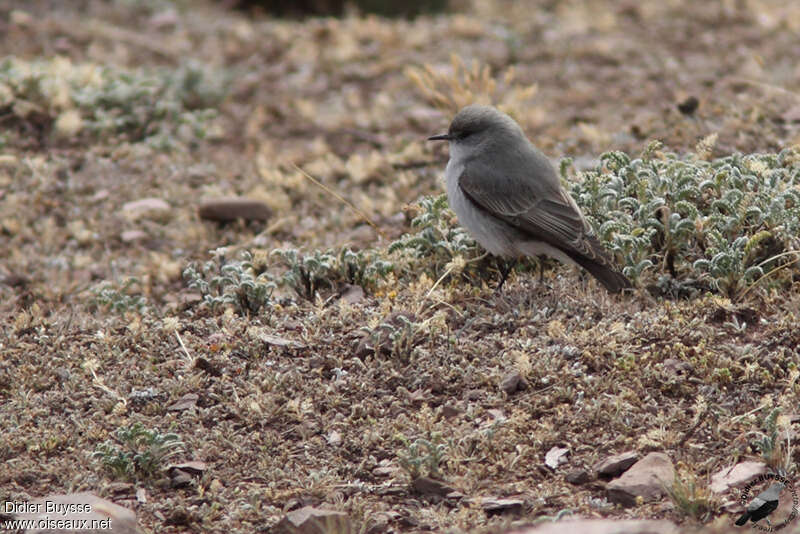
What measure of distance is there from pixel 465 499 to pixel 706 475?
0.97m

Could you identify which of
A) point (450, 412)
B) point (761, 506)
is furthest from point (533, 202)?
point (761, 506)

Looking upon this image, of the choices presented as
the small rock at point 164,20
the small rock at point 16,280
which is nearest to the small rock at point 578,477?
the small rock at point 16,280

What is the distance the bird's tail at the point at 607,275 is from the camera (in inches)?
210

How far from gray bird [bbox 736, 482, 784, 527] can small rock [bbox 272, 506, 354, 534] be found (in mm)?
1485

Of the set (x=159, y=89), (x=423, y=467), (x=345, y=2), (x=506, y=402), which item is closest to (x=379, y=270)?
(x=506, y=402)

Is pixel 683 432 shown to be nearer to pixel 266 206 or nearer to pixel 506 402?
pixel 506 402

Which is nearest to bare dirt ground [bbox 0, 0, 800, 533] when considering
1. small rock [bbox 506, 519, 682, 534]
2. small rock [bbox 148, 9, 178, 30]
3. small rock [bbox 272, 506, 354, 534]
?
small rock [bbox 272, 506, 354, 534]

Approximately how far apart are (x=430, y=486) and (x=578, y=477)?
603 millimetres

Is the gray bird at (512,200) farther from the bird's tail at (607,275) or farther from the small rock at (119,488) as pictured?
the small rock at (119,488)

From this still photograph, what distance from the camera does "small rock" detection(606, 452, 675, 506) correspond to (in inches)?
158

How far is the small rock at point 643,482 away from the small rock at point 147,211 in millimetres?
4579

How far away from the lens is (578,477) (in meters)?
4.20

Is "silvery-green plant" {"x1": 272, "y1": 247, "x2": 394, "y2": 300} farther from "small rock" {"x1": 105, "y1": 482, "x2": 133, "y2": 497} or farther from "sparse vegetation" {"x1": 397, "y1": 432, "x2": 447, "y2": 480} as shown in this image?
"small rock" {"x1": 105, "y1": 482, "x2": 133, "y2": 497}

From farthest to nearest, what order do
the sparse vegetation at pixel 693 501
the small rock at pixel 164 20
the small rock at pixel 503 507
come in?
the small rock at pixel 164 20 < the small rock at pixel 503 507 < the sparse vegetation at pixel 693 501
